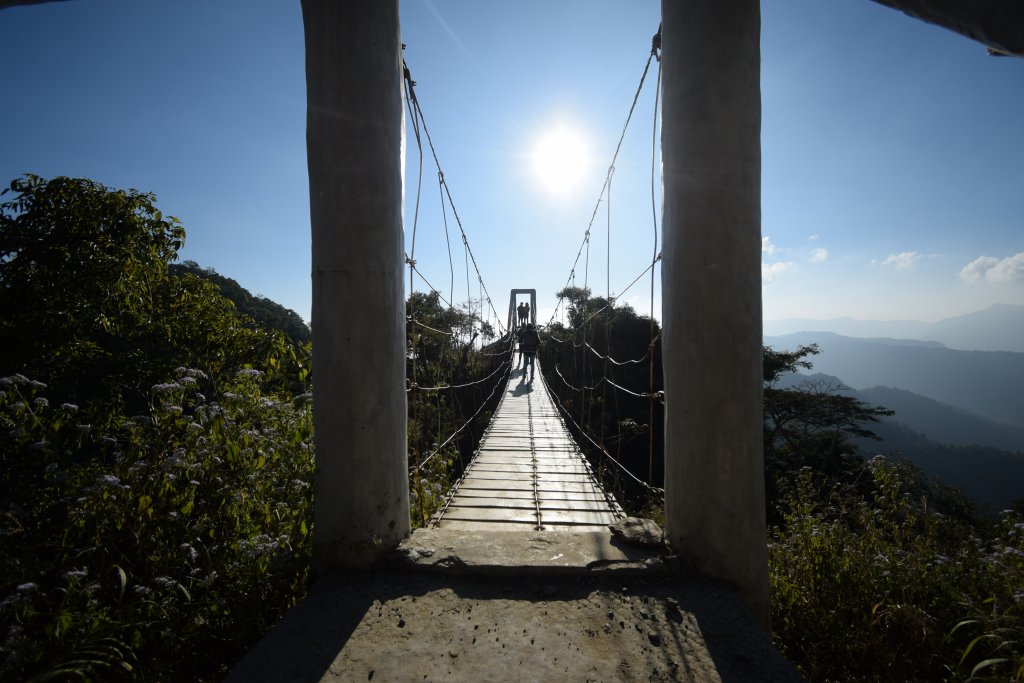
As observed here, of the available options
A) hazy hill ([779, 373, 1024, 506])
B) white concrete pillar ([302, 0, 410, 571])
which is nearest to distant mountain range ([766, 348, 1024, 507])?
hazy hill ([779, 373, 1024, 506])

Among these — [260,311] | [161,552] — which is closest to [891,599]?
[161,552]

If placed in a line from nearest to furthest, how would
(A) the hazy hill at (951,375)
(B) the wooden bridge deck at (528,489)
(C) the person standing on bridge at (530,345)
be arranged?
(B) the wooden bridge deck at (528,489), (C) the person standing on bridge at (530,345), (A) the hazy hill at (951,375)

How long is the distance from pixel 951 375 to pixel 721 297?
169 meters

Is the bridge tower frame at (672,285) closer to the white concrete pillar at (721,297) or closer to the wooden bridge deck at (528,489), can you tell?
the white concrete pillar at (721,297)

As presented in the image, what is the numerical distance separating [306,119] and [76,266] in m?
3.37

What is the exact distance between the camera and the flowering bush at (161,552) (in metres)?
1.02

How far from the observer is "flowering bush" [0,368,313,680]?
102cm

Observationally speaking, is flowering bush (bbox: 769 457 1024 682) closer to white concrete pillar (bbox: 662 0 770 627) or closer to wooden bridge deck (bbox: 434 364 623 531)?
white concrete pillar (bbox: 662 0 770 627)

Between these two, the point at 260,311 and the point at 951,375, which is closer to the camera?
the point at 260,311

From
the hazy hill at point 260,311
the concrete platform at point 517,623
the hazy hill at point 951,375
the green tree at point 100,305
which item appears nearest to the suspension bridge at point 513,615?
the concrete platform at point 517,623

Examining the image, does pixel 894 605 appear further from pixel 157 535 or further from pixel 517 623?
pixel 157 535

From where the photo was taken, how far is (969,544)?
6.48 feet

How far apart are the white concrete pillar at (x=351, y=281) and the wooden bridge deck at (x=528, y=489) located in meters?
0.64

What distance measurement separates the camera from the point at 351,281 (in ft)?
4.57
